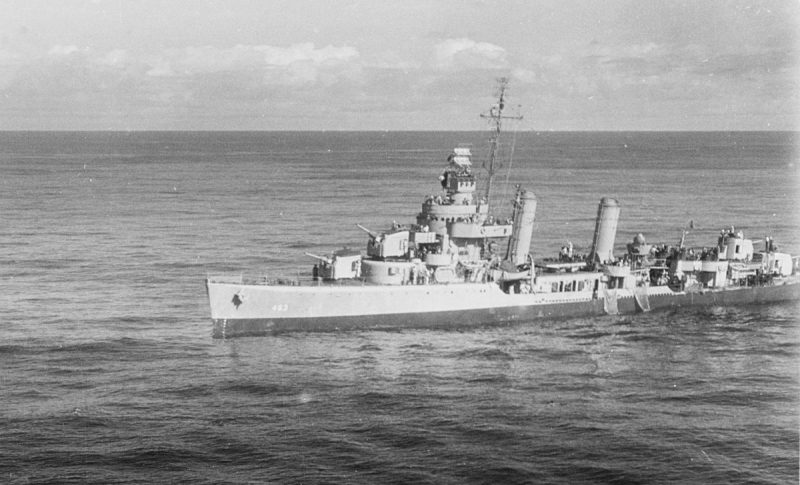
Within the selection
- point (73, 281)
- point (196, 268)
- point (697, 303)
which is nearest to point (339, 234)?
point (196, 268)

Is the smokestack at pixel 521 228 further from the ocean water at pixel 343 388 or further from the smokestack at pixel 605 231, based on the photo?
the ocean water at pixel 343 388

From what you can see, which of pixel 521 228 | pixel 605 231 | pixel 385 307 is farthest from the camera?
pixel 605 231

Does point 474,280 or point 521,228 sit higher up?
point 521,228

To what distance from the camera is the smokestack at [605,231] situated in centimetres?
5941

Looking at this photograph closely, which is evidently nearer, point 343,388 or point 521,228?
point 343,388

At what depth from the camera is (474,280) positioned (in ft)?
175

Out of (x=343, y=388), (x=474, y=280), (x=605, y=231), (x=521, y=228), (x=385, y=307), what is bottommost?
(x=343, y=388)

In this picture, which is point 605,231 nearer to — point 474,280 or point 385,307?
point 474,280

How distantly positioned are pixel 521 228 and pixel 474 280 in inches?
249

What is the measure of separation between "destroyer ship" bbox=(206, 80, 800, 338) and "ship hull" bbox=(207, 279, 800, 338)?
0.19 ft

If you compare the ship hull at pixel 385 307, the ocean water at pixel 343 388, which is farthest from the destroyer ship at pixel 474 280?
the ocean water at pixel 343 388

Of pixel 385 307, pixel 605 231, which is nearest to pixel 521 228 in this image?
pixel 605 231

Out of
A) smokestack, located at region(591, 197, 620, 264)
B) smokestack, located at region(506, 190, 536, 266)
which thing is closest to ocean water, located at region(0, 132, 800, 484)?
smokestack, located at region(591, 197, 620, 264)

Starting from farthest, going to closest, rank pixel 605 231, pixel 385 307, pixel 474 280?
pixel 605 231
pixel 474 280
pixel 385 307
